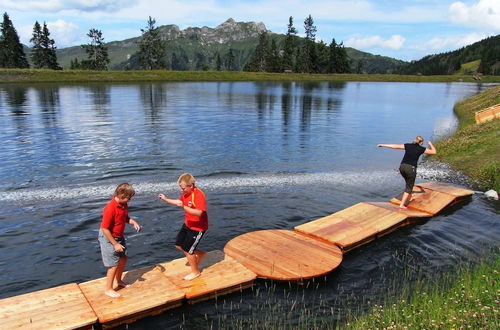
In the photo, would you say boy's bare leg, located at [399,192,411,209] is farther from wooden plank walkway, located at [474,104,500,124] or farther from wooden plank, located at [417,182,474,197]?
wooden plank walkway, located at [474,104,500,124]

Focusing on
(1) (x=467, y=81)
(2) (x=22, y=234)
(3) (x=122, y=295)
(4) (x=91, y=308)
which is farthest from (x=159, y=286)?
(1) (x=467, y=81)

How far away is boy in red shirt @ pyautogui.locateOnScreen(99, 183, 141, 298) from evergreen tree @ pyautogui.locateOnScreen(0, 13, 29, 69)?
471 ft

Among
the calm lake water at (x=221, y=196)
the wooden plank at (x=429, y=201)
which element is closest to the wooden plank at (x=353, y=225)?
the calm lake water at (x=221, y=196)

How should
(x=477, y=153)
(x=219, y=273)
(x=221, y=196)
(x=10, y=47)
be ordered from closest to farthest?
(x=219, y=273) → (x=221, y=196) → (x=477, y=153) → (x=10, y=47)

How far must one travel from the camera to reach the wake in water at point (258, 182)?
1727 centimetres

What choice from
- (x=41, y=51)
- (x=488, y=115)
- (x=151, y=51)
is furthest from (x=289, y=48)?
(x=488, y=115)

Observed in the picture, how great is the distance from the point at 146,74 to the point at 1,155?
94.6m

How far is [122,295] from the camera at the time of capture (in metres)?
9.23

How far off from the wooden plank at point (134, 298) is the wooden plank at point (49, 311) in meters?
0.24

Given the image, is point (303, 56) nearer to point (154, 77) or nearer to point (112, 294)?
point (154, 77)

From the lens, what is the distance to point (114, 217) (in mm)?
8750

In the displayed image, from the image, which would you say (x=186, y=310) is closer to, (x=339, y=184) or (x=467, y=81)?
(x=339, y=184)

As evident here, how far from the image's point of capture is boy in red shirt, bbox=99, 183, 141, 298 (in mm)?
8625

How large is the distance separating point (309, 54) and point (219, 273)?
514 feet
